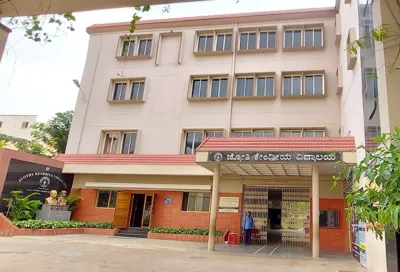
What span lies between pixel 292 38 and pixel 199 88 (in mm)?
4779

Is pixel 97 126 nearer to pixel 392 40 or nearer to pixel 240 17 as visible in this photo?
pixel 240 17

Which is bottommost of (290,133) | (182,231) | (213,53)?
(182,231)

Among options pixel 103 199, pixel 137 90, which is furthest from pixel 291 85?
pixel 103 199

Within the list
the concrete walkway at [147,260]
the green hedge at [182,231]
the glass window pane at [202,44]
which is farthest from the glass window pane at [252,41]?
the concrete walkway at [147,260]

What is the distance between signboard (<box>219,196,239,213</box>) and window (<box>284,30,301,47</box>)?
7.30 metres

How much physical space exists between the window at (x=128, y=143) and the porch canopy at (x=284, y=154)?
5.31 meters

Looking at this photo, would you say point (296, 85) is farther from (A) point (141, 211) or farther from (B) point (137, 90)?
(A) point (141, 211)

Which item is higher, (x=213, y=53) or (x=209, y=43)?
(x=209, y=43)

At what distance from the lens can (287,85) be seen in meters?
13.9

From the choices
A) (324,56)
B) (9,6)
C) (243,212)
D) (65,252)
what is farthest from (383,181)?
(324,56)

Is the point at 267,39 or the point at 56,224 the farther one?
the point at 267,39

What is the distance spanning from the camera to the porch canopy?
902 cm

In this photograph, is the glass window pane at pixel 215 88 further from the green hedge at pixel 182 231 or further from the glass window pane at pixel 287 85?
the green hedge at pixel 182 231

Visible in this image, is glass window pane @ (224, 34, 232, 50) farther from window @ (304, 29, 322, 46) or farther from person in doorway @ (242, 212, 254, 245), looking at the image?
person in doorway @ (242, 212, 254, 245)
